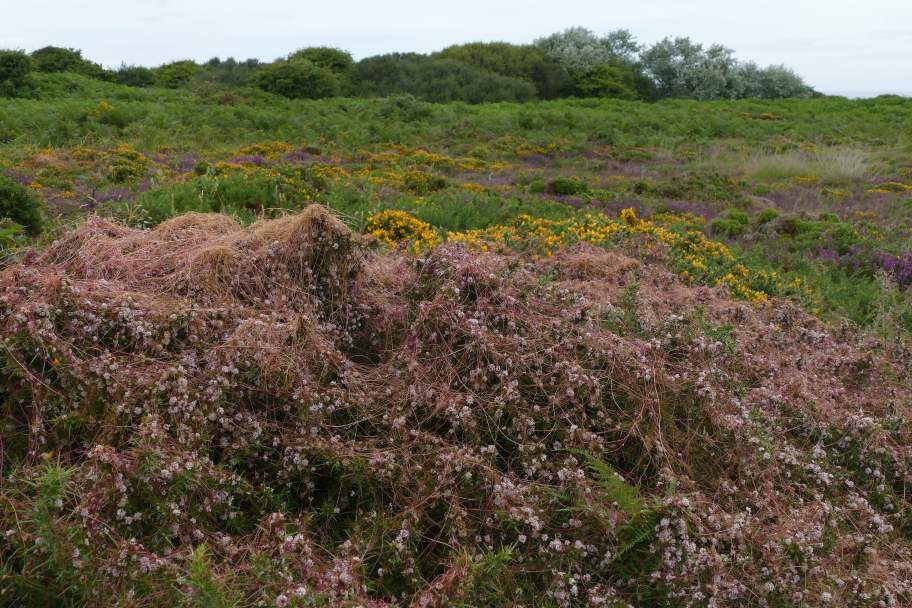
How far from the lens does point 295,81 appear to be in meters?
23.3

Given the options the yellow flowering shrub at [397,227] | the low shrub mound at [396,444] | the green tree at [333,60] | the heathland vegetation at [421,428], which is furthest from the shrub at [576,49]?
the low shrub mound at [396,444]

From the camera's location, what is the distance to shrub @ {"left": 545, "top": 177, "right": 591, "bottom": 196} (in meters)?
11.9

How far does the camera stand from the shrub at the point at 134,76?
82.8 feet

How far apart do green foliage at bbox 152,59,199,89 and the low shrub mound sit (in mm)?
24867

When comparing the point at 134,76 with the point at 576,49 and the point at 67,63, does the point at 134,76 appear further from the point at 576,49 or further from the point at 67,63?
the point at 576,49

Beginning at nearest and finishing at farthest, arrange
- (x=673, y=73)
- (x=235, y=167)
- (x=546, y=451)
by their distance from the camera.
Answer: (x=546, y=451) → (x=235, y=167) → (x=673, y=73)

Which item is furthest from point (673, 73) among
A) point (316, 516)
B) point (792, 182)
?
point (316, 516)

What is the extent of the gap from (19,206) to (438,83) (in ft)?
76.5

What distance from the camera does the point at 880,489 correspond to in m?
3.21

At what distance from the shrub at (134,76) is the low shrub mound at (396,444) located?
2569 cm

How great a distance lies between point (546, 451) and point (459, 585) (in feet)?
3.05

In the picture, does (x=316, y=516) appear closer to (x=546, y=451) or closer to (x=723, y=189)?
(x=546, y=451)

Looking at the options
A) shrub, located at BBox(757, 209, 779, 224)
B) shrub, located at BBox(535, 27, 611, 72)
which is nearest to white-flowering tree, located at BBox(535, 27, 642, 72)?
shrub, located at BBox(535, 27, 611, 72)

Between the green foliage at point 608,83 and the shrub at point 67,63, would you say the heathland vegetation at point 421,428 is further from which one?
the green foliage at point 608,83
